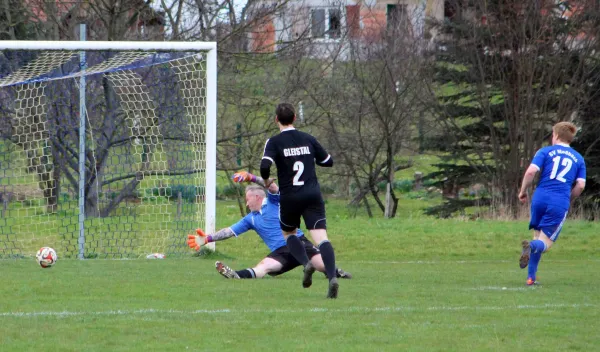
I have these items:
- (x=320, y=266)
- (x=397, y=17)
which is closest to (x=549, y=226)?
(x=320, y=266)

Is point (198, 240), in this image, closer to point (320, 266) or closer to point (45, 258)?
point (320, 266)

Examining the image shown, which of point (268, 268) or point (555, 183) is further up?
point (555, 183)

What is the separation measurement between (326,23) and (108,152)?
10558mm

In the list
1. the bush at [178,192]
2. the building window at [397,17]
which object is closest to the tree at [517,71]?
the building window at [397,17]

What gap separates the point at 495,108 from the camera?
2484 cm

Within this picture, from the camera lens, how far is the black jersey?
8.66 meters

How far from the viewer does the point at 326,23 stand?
25984 millimetres

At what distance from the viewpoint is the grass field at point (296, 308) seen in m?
6.37

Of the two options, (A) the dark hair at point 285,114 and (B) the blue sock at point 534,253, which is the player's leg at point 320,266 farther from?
(A) the dark hair at point 285,114

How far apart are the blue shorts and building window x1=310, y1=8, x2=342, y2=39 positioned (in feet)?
44.1

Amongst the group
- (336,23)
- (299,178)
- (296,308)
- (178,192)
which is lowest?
(296,308)

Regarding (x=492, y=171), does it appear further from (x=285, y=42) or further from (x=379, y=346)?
(x=379, y=346)

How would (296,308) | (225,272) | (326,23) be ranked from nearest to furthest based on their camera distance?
1. (296,308)
2. (225,272)
3. (326,23)

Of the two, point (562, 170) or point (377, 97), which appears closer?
point (562, 170)
